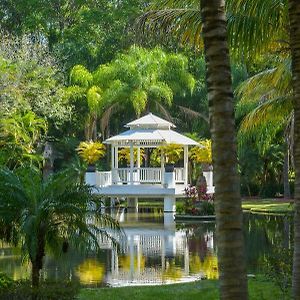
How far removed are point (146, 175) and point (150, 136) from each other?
71.4 inches

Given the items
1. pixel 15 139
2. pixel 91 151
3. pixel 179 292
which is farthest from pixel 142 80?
pixel 179 292

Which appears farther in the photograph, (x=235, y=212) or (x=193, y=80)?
(x=193, y=80)

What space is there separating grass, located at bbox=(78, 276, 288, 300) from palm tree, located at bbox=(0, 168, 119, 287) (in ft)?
3.94

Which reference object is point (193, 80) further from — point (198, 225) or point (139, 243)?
point (139, 243)

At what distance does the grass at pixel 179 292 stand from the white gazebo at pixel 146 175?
1978 centimetres

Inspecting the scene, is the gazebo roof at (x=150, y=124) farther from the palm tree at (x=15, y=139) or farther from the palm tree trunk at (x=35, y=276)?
the palm tree trunk at (x=35, y=276)

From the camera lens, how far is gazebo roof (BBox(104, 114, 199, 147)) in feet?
111

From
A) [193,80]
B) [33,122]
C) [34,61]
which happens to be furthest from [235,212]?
[193,80]

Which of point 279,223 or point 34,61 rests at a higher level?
point 34,61

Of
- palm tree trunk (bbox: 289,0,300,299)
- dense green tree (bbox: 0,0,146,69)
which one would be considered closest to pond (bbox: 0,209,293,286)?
palm tree trunk (bbox: 289,0,300,299)

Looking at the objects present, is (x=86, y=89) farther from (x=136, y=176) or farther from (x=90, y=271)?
(x=90, y=271)

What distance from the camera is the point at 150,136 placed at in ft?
111

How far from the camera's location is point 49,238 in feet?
33.8

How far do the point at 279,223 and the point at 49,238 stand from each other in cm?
1918
